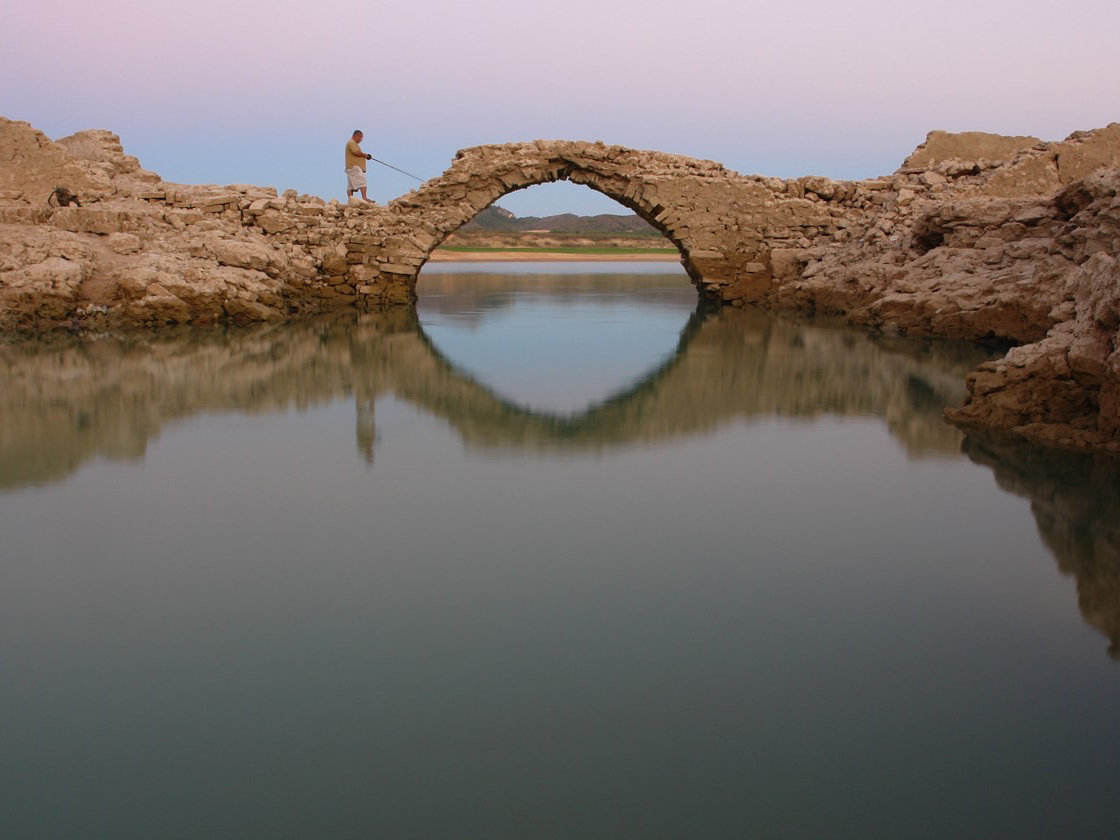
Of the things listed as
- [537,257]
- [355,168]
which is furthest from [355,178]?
[537,257]

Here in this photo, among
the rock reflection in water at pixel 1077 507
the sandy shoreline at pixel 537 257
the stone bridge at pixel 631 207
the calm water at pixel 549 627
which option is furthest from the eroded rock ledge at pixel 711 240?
the sandy shoreline at pixel 537 257

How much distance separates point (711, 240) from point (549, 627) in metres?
13.3

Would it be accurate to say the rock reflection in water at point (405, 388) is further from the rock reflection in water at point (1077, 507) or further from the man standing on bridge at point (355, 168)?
the man standing on bridge at point (355, 168)

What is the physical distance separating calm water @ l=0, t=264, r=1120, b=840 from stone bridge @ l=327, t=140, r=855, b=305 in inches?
336

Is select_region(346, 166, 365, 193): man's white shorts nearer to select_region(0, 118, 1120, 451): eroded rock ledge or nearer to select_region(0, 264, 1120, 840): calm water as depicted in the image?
select_region(0, 118, 1120, 451): eroded rock ledge

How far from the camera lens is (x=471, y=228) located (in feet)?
174

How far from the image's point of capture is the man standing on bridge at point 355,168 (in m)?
14.3

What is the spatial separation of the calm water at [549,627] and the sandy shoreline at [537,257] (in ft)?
118

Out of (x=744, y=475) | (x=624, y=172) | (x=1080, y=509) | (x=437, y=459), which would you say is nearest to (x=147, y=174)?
(x=624, y=172)

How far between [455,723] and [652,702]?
508mm

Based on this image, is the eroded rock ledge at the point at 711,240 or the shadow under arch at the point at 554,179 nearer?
the eroded rock ledge at the point at 711,240

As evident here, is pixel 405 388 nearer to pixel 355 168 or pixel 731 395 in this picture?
pixel 731 395

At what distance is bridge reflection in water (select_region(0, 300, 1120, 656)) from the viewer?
4730 millimetres

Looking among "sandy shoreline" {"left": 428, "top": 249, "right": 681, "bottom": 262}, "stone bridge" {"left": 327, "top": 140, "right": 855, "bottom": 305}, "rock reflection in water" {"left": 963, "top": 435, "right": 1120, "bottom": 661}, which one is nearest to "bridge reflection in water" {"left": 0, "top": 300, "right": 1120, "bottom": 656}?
"rock reflection in water" {"left": 963, "top": 435, "right": 1120, "bottom": 661}
